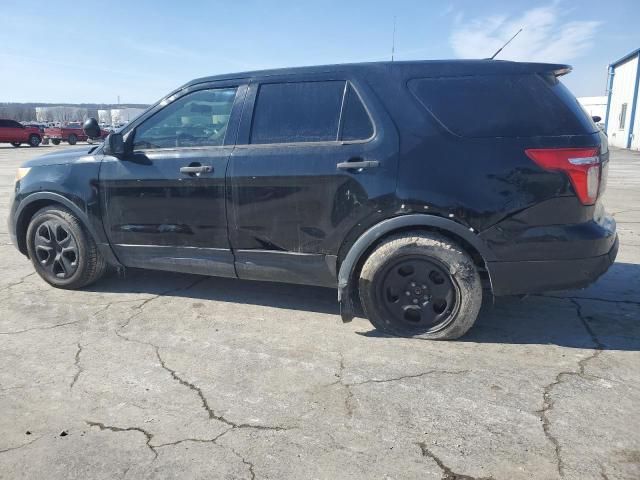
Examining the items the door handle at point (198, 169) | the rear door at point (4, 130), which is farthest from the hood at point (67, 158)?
the rear door at point (4, 130)

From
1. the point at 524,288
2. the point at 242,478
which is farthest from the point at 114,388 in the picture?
the point at 524,288

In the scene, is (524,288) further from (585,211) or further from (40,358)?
(40,358)

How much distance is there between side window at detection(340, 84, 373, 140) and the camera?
338 cm

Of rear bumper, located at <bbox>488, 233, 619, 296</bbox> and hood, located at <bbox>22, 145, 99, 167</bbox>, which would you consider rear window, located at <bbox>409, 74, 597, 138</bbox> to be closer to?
rear bumper, located at <bbox>488, 233, 619, 296</bbox>

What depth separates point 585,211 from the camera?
3.11 metres

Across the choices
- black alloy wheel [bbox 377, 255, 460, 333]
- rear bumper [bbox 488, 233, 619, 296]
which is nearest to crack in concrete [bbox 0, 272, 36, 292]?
black alloy wheel [bbox 377, 255, 460, 333]

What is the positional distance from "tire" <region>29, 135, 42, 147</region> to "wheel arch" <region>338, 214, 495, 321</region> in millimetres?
37038

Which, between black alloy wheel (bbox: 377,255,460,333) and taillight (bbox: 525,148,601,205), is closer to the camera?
taillight (bbox: 525,148,601,205)

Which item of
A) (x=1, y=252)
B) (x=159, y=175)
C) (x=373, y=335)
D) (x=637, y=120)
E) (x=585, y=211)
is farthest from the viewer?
(x=637, y=120)

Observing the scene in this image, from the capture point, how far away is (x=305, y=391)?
2791 mm

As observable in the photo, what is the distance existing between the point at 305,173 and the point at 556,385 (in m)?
2.10

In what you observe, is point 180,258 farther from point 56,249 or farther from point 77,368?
point 56,249

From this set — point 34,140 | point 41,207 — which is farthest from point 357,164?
point 34,140

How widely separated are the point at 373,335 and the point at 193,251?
1.60 meters
